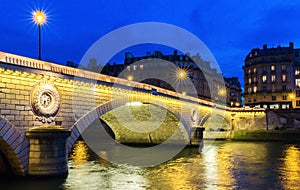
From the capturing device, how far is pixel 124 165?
2980cm

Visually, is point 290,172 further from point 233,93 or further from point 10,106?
point 233,93

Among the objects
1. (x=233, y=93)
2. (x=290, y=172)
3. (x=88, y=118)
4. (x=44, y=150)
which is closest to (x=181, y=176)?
(x=88, y=118)

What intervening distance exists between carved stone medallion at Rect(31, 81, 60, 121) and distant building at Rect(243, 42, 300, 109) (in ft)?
266

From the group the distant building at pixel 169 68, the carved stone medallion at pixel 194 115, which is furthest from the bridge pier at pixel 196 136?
the distant building at pixel 169 68

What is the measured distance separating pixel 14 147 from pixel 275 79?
86.0 meters

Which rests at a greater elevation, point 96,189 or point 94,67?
point 94,67

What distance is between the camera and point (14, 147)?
19578 mm

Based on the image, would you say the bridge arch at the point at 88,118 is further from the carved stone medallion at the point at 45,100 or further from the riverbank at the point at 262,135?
the riverbank at the point at 262,135

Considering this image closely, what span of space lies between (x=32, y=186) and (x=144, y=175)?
819 cm

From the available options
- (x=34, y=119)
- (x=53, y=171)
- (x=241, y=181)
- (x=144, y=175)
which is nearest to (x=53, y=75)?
(x=34, y=119)

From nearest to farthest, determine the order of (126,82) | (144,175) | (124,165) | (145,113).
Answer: (144,175) → (124,165) → (126,82) → (145,113)

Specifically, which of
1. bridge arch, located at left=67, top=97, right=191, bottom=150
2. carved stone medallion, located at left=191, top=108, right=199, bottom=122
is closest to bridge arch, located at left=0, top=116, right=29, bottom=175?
bridge arch, located at left=67, top=97, right=191, bottom=150

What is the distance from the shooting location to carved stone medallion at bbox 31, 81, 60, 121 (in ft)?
69.6

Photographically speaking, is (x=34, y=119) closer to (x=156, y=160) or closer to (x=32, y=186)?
(x=32, y=186)
